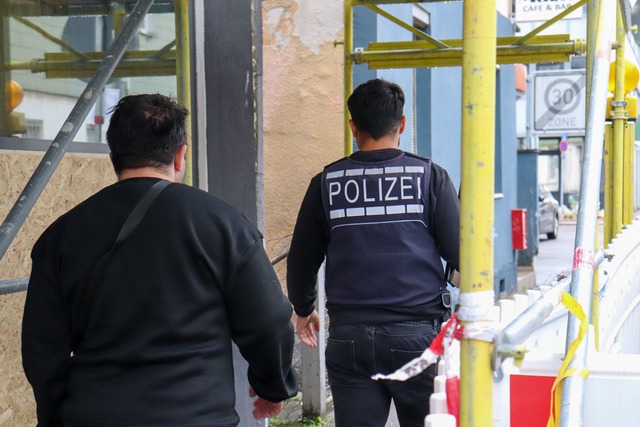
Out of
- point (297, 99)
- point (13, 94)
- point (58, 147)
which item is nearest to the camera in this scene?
point (58, 147)

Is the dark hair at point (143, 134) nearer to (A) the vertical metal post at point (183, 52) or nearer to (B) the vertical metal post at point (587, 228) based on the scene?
(B) the vertical metal post at point (587, 228)

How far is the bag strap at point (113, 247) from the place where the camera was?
2518 millimetres

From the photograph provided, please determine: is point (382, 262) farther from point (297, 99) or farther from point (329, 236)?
point (297, 99)

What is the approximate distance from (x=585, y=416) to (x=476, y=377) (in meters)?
0.64

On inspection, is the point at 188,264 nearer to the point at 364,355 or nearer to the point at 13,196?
the point at 364,355

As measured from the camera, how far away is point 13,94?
4.16 meters

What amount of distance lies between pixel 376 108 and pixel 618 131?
2316 millimetres

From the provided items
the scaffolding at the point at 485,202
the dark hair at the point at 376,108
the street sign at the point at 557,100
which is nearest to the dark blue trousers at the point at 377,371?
the dark hair at the point at 376,108

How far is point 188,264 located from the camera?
252cm

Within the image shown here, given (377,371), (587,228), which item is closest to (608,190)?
(377,371)

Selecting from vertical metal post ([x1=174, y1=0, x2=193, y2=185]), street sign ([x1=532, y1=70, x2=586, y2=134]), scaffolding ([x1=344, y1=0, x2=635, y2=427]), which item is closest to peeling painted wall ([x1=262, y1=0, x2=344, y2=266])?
vertical metal post ([x1=174, y1=0, x2=193, y2=185])

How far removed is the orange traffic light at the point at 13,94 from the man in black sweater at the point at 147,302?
163 centimetres

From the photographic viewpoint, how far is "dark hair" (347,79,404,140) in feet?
11.8

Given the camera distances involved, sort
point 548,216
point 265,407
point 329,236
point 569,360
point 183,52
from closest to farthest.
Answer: point 569,360 < point 265,407 < point 329,236 < point 183,52 < point 548,216
